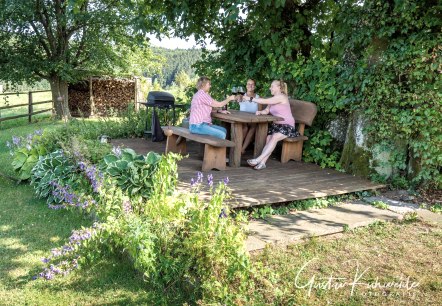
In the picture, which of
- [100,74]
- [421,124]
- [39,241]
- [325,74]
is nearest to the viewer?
[39,241]

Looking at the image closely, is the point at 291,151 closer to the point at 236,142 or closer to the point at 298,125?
the point at 298,125

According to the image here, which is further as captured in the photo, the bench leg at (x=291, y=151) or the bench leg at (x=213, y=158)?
the bench leg at (x=291, y=151)

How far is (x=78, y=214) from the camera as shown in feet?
16.5

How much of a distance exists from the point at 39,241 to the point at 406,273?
3.33m

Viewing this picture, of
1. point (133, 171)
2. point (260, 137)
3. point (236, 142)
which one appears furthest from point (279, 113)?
point (133, 171)

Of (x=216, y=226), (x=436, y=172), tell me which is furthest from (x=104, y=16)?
(x=216, y=226)

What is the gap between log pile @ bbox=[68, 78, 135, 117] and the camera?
18.9 m

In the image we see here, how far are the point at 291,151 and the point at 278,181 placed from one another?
4.49 ft

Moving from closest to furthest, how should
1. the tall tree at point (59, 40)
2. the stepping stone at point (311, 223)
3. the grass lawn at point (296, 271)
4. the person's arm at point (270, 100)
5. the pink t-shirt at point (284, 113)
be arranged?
the grass lawn at point (296, 271) < the stepping stone at point (311, 223) < the person's arm at point (270, 100) < the pink t-shirt at point (284, 113) < the tall tree at point (59, 40)

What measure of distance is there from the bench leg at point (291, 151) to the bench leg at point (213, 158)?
125cm

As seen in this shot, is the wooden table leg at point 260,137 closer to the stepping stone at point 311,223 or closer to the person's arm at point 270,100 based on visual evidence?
the person's arm at point 270,100

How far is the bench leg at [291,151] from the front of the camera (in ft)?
22.6

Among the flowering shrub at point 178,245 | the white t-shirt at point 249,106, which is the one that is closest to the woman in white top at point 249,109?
the white t-shirt at point 249,106

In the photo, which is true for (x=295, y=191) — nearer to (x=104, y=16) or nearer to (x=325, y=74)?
(x=325, y=74)
